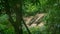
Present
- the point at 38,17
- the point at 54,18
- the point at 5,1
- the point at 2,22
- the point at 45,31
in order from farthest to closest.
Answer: the point at 38,17
the point at 45,31
the point at 54,18
the point at 2,22
the point at 5,1

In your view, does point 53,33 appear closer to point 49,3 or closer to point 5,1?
point 49,3

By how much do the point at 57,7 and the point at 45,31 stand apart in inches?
51.2

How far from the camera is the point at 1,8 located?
3.51m

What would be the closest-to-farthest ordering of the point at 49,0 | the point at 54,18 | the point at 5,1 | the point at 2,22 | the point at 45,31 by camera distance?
1. the point at 5,1
2. the point at 2,22
3. the point at 49,0
4. the point at 54,18
5. the point at 45,31

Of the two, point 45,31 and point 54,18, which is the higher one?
point 54,18

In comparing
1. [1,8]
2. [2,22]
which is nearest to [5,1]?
[1,8]

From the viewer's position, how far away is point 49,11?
6.10m

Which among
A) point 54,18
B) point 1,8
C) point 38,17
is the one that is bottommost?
point 38,17

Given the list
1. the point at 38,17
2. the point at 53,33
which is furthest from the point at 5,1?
the point at 38,17

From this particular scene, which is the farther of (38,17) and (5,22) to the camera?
(38,17)

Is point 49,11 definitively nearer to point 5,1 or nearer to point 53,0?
point 53,0

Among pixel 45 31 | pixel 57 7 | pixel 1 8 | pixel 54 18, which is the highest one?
pixel 1 8

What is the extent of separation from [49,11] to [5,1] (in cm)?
291

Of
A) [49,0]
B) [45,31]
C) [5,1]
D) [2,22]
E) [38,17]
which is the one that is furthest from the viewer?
[38,17]
